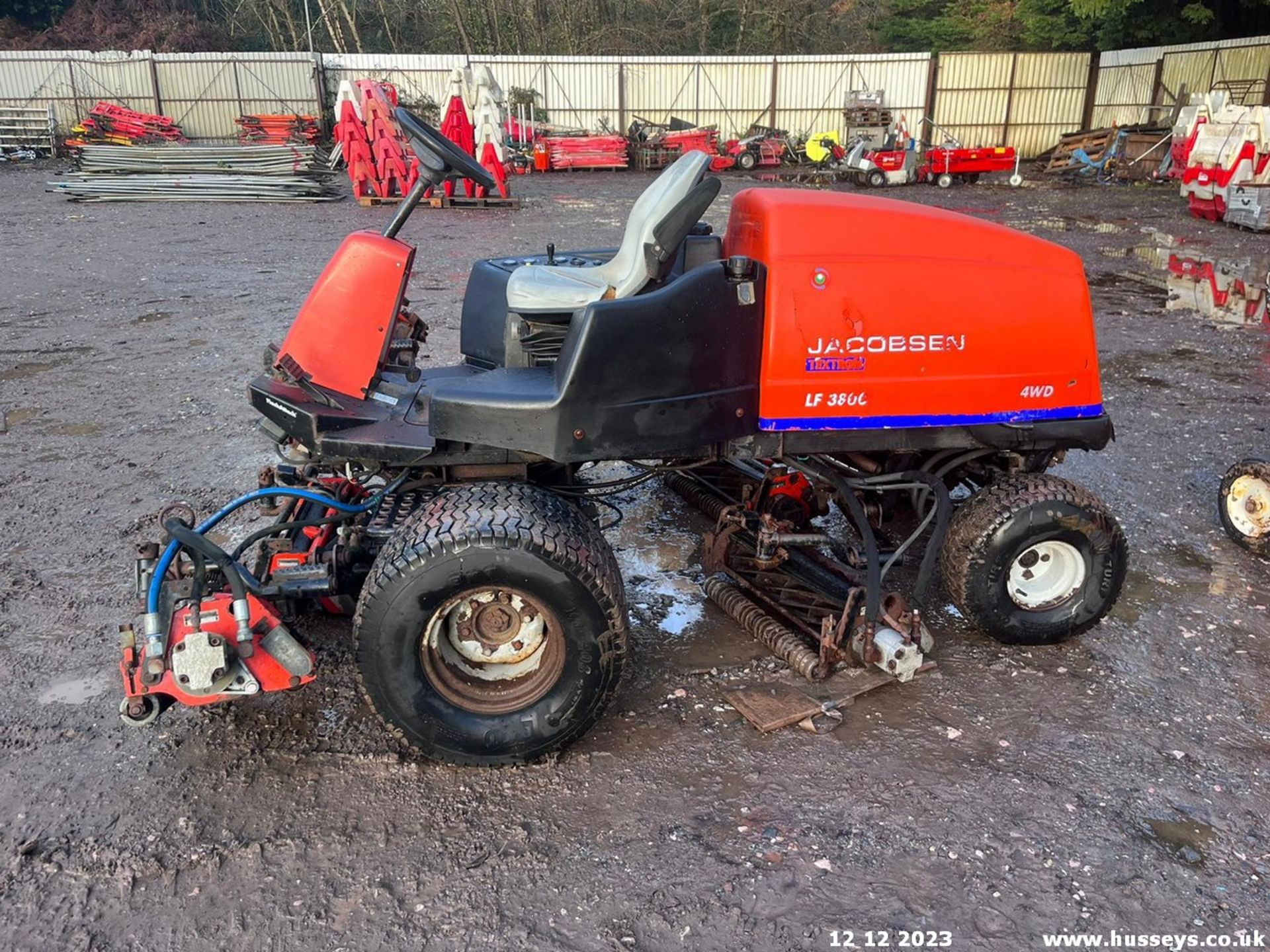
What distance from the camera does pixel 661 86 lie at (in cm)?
2503

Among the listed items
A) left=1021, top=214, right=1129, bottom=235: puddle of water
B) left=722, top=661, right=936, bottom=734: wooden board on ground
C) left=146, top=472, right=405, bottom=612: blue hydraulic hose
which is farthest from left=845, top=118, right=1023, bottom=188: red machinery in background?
left=146, top=472, right=405, bottom=612: blue hydraulic hose

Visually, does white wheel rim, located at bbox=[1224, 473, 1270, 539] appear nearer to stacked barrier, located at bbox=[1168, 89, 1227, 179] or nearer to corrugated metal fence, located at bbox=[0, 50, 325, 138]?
stacked barrier, located at bbox=[1168, 89, 1227, 179]

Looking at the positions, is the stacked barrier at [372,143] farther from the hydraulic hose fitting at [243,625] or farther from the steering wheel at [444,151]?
the hydraulic hose fitting at [243,625]

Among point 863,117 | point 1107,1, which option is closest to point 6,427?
point 863,117

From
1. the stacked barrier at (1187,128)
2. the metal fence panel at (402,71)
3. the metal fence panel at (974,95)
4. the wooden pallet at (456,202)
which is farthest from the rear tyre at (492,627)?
the metal fence panel at (974,95)

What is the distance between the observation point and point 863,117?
2242 cm

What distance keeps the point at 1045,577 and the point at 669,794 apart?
163 cm

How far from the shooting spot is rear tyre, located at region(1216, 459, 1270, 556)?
4066 millimetres

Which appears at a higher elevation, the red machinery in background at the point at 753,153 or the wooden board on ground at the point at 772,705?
the red machinery in background at the point at 753,153

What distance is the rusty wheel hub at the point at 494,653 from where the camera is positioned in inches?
108

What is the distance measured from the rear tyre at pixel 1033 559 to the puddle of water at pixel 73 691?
2924 millimetres

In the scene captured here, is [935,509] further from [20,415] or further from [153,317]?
[153,317]

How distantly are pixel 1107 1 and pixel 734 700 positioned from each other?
24.3m

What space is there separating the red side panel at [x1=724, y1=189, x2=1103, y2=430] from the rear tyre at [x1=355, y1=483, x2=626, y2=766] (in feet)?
2.46
